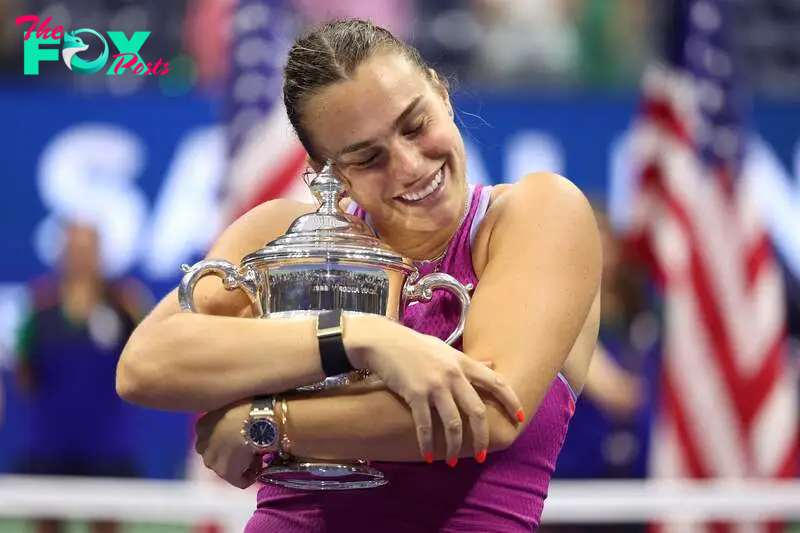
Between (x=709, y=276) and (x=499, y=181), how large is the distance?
1.65m

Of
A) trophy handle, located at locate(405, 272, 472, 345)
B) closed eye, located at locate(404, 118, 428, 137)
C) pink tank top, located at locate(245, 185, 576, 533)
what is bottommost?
pink tank top, located at locate(245, 185, 576, 533)

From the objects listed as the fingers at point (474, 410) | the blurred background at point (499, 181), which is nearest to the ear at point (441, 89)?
the fingers at point (474, 410)

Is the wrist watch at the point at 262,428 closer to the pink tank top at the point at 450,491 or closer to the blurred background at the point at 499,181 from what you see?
the pink tank top at the point at 450,491

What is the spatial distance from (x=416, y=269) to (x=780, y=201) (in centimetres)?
513

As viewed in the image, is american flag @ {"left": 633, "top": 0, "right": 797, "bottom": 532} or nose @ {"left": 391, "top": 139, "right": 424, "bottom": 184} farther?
american flag @ {"left": 633, "top": 0, "right": 797, "bottom": 532}

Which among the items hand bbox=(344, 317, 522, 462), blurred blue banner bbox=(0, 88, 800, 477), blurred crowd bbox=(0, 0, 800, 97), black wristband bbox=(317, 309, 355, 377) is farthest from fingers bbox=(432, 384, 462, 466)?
blurred crowd bbox=(0, 0, 800, 97)

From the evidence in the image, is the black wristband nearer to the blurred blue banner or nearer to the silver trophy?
the silver trophy

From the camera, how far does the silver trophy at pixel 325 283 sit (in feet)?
5.32

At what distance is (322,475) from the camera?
63.4 inches

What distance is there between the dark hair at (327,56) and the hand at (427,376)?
14.6 inches

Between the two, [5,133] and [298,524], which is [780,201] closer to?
[5,133]

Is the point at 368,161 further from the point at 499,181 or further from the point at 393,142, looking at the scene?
the point at 499,181

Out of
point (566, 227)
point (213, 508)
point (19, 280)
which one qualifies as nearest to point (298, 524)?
point (566, 227)

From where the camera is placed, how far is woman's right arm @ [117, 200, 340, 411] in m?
1.56
